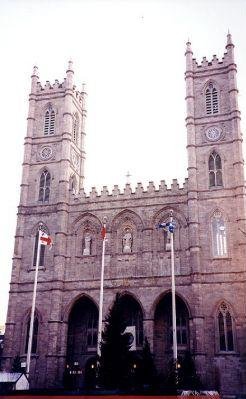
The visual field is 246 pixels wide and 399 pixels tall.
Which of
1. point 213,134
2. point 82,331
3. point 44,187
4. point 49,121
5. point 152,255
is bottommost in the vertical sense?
point 82,331

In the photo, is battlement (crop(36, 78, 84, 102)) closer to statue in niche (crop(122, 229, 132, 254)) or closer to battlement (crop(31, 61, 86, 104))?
battlement (crop(31, 61, 86, 104))

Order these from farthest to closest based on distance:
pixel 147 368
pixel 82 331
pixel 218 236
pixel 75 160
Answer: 1. pixel 75 160
2. pixel 82 331
3. pixel 218 236
4. pixel 147 368

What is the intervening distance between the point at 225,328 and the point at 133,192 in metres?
14.4

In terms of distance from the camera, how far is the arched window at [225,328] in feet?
123

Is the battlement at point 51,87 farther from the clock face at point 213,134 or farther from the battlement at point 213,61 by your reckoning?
the clock face at point 213,134

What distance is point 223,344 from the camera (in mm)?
37562

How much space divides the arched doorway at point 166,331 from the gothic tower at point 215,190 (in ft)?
8.55

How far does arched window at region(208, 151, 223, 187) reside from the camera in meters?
42.9

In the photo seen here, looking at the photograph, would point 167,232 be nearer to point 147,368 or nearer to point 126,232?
point 126,232

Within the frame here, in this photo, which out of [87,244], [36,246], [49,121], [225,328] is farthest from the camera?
[49,121]

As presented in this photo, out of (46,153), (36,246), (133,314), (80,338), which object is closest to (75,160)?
(46,153)

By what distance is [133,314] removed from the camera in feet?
139

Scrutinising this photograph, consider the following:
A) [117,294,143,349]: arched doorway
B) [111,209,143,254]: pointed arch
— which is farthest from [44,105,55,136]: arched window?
[117,294,143,349]: arched doorway

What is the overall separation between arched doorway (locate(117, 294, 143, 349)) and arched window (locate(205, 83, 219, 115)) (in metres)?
18.7
